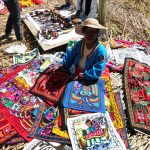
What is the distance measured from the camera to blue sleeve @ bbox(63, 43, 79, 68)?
3.43 m

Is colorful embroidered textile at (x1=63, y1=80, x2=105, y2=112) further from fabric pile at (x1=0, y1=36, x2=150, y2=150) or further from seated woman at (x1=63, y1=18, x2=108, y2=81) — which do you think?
seated woman at (x1=63, y1=18, x2=108, y2=81)

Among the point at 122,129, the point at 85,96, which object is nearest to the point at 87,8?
the point at 85,96

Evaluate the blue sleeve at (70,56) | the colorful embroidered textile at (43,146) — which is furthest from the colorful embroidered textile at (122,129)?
the blue sleeve at (70,56)

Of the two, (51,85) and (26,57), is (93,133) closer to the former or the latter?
(51,85)

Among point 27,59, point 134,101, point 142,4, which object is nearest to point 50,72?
point 27,59

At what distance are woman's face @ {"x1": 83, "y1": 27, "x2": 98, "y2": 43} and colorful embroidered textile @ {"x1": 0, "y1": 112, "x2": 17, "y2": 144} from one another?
1208 mm

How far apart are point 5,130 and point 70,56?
1153 millimetres

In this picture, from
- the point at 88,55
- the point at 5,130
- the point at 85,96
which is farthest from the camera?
the point at 88,55

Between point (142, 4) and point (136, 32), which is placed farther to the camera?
point (142, 4)

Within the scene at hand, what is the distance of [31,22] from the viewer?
4.57 m

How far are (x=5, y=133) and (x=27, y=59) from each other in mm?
1286

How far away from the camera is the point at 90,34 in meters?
3.09

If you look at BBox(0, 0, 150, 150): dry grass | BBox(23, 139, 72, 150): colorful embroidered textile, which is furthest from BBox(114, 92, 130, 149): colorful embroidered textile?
BBox(0, 0, 150, 150): dry grass

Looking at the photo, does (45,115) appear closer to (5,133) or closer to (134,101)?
(5,133)
